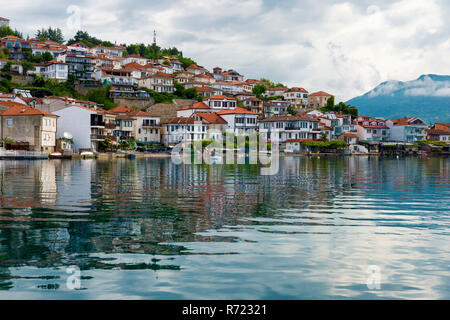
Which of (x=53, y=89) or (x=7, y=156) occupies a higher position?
(x=53, y=89)

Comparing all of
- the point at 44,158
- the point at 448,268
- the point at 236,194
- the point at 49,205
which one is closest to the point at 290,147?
the point at 44,158

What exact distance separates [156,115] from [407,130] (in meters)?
74.0

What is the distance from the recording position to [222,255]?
1184 cm

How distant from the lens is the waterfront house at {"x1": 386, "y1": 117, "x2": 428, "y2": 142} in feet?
440

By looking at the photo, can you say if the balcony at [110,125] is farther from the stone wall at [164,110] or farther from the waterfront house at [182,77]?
the waterfront house at [182,77]

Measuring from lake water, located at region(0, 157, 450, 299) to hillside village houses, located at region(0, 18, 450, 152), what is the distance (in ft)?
198

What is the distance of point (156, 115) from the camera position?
110 metres

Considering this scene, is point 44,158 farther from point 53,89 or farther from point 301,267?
point 301,267

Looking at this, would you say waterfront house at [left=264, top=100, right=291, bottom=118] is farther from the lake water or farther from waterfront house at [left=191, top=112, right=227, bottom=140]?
the lake water

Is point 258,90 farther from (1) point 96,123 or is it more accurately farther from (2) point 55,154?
(2) point 55,154

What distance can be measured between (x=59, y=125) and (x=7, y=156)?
1929 centimetres

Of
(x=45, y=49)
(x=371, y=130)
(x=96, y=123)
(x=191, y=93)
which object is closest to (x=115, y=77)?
(x=191, y=93)

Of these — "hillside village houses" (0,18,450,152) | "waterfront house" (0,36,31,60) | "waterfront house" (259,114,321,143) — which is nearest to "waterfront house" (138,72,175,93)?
"hillside village houses" (0,18,450,152)

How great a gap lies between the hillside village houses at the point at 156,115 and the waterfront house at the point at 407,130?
0.27 meters
